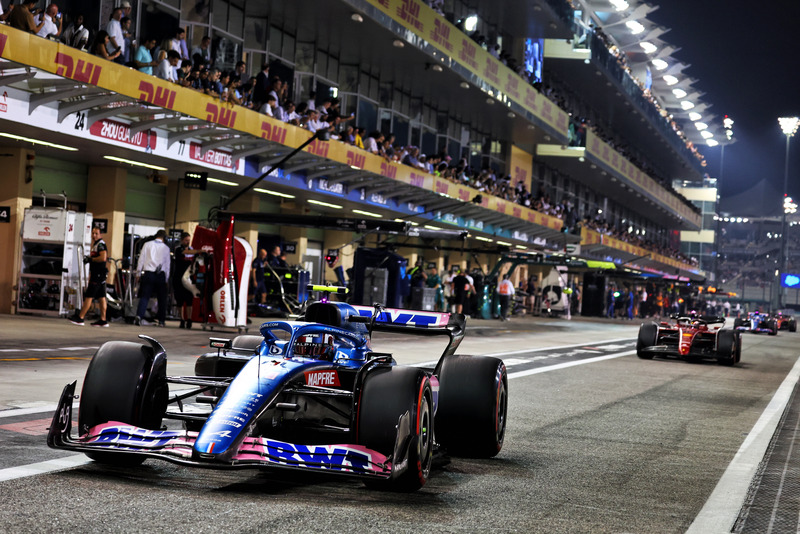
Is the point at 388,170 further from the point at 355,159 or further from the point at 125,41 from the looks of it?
the point at 125,41

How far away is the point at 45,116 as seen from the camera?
1692 centimetres

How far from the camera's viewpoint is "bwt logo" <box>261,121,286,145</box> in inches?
854

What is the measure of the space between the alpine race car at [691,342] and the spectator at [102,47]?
1162 centimetres

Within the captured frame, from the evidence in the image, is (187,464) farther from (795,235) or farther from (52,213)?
(795,235)

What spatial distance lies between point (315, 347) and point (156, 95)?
12032 millimetres

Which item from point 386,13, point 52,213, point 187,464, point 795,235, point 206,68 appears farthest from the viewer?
point 795,235

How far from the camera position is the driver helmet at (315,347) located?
6797 mm

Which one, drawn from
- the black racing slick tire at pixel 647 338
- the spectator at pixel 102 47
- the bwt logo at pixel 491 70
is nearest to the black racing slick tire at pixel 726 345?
the black racing slick tire at pixel 647 338

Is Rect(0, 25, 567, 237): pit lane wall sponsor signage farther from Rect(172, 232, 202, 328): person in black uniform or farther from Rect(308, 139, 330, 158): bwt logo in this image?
Rect(172, 232, 202, 328): person in black uniform

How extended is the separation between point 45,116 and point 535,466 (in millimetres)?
12526

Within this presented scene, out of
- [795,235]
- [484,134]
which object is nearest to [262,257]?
[484,134]

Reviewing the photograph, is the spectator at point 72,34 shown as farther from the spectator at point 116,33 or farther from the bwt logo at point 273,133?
the bwt logo at point 273,133

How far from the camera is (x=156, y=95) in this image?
1775cm

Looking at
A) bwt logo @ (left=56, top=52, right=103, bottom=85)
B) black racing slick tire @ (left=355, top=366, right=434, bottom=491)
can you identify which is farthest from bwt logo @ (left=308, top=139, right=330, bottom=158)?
black racing slick tire @ (left=355, top=366, right=434, bottom=491)
